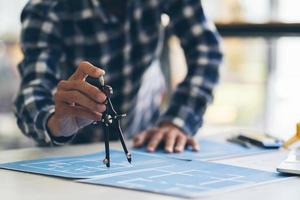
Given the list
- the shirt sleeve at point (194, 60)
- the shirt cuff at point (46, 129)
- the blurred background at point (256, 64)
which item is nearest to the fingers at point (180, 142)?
the shirt sleeve at point (194, 60)

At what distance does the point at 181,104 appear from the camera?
150 centimetres

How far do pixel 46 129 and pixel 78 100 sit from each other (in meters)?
0.23

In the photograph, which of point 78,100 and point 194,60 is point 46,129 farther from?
point 194,60

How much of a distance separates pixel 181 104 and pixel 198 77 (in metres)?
0.09

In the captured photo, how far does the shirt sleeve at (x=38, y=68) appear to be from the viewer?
1.33 metres

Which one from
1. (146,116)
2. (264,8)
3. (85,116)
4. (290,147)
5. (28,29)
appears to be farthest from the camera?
(264,8)

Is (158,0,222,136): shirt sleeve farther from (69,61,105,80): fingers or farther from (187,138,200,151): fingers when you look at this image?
(69,61,105,80): fingers

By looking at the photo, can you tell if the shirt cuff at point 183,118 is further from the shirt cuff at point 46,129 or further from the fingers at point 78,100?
the fingers at point 78,100

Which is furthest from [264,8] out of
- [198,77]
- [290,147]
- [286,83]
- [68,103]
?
[68,103]

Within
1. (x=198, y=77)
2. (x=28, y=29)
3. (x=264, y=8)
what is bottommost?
(x=198, y=77)

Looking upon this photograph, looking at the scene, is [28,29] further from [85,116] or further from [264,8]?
[264,8]

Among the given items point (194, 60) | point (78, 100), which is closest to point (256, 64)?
point (194, 60)

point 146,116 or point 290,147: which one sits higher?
point 146,116

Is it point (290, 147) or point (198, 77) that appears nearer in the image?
point (290, 147)
